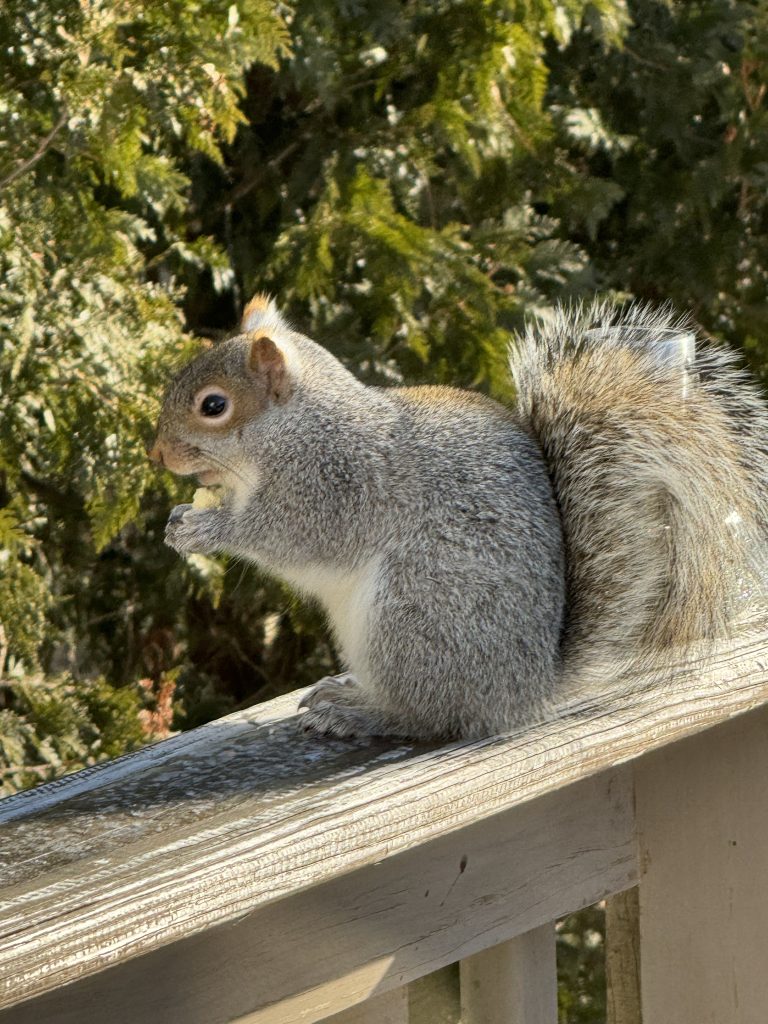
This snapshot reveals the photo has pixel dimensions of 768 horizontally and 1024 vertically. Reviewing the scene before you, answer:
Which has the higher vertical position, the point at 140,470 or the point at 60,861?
the point at 140,470

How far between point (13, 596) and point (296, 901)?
3.64 feet

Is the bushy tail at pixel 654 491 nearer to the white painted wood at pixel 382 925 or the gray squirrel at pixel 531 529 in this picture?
the gray squirrel at pixel 531 529

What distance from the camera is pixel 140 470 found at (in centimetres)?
187

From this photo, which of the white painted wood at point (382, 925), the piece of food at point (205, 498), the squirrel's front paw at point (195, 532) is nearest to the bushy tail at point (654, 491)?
the white painted wood at point (382, 925)

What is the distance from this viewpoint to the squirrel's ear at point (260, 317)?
67.3 inches

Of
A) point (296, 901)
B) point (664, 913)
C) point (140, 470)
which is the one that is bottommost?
point (664, 913)

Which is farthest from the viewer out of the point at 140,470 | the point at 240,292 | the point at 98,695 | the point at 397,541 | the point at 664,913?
the point at 240,292

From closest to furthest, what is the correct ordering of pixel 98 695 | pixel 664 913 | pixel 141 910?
pixel 141 910 < pixel 664 913 < pixel 98 695

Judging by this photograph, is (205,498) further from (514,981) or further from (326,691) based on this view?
(514,981)

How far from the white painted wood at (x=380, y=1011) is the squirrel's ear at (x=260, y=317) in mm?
914

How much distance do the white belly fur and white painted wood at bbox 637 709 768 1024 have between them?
0.30 m

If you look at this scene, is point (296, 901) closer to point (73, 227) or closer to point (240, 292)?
point (73, 227)

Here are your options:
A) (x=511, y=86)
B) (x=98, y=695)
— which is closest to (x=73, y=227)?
(x=98, y=695)

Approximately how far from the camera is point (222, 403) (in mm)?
A: 1575
